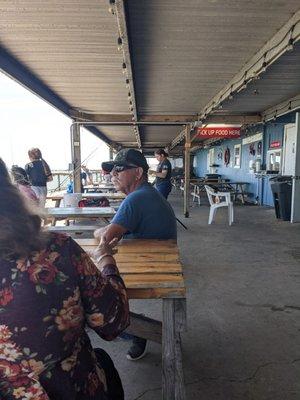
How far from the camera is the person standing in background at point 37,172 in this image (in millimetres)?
6473

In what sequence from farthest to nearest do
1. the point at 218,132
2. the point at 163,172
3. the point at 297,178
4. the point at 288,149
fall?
the point at 218,132 < the point at 288,149 < the point at 297,178 < the point at 163,172

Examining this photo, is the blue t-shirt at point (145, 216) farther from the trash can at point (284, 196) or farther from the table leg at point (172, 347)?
the trash can at point (284, 196)

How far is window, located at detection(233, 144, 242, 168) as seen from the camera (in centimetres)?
1399

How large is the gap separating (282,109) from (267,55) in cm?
432

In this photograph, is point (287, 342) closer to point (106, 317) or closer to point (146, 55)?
point (106, 317)

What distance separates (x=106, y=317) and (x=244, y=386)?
144 cm

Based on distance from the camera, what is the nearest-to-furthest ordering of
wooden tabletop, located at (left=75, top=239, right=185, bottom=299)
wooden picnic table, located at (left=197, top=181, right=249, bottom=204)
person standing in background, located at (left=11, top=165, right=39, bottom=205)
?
person standing in background, located at (left=11, top=165, right=39, bottom=205)
wooden tabletop, located at (left=75, top=239, right=185, bottom=299)
wooden picnic table, located at (left=197, top=181, right=249, bottom=204)

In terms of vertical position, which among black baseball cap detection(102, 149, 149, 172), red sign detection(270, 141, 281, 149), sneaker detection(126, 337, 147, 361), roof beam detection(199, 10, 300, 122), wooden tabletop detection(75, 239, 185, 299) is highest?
roof beam detection(199, 10, 300, 122)

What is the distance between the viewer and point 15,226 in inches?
35.4

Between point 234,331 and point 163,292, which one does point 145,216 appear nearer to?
point 163,292

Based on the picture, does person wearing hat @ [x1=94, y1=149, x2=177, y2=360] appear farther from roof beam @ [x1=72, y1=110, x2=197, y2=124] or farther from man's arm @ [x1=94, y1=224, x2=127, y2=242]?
roof beam @ [x1=72, y1=110, x2=197, y2=124]

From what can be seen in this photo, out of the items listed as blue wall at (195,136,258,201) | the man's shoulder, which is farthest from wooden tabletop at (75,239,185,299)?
blue wall at (195,136,258,201)

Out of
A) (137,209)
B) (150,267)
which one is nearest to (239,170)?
(137,209)

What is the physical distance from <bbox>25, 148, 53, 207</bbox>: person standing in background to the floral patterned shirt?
5.76 meters
